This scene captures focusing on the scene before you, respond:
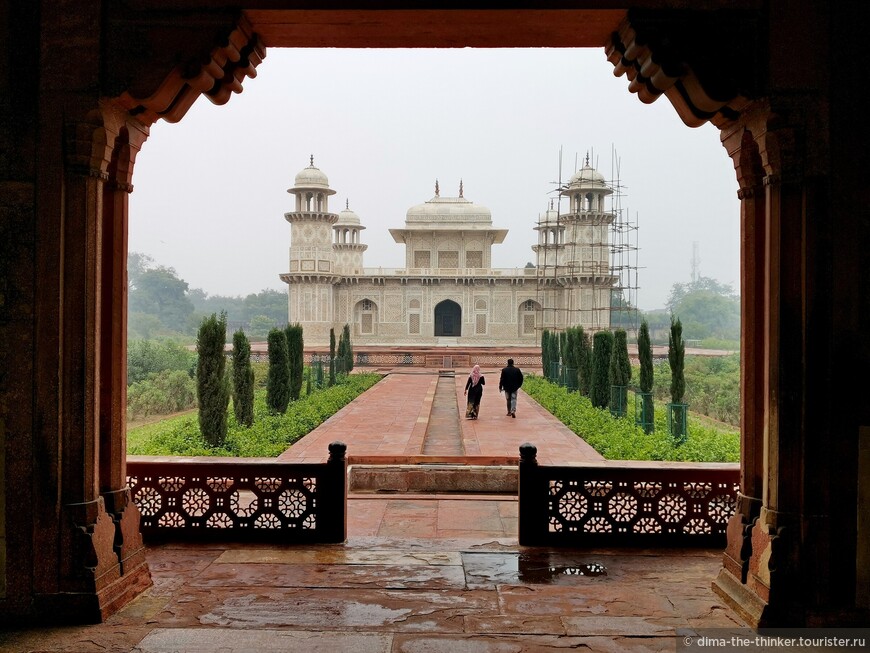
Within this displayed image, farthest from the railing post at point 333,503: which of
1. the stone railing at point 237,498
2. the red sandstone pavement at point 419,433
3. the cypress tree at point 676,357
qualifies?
the cypress tree at point 676,357

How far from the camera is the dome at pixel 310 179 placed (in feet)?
103

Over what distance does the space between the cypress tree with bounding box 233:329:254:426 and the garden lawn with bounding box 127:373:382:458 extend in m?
0.18

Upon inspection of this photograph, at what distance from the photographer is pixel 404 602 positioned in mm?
2781

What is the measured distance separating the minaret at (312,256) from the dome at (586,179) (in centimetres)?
1163

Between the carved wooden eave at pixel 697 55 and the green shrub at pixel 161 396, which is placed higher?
the carved wooden eave at pixel 697 55

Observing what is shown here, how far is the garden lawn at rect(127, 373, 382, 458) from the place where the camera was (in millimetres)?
7668

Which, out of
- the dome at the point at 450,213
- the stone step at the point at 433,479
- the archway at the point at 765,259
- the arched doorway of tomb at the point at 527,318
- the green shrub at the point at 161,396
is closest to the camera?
the archway at the point at 765,259

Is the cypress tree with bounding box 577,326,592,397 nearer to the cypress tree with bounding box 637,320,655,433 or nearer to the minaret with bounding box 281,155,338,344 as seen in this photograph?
the cypress tree with bounding box 637,320,655,433

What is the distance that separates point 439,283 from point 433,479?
29282mm

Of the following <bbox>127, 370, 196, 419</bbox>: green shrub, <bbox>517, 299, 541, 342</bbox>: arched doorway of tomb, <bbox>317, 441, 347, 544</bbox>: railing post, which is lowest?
<bbox>127, 370, 196, 419</bbox>: green shrub

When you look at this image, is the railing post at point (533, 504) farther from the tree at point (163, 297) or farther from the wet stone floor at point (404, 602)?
the tree at point (163, 297)

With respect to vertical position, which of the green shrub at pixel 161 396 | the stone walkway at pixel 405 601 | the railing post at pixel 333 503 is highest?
the railing post at pixel 333 503

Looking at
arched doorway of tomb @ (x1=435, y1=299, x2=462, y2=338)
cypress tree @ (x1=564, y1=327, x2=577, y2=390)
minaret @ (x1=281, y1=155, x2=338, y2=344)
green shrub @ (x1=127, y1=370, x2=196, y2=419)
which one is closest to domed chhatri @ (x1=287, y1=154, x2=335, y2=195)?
minaret @ (x1=281, y1=155, x2=338, y2=344)

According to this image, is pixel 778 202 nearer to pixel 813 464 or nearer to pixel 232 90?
pixel 813 464
